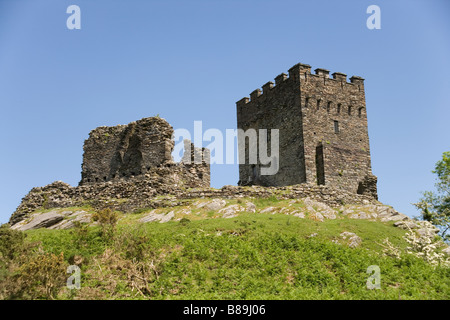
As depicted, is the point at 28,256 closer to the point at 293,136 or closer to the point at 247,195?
the point at 247,195

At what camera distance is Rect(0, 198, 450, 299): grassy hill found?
1461cm

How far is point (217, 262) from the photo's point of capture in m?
16.5

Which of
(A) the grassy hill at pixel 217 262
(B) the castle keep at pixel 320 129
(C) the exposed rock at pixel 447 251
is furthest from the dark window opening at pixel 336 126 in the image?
(C) the exposed rock at pixel 447 251

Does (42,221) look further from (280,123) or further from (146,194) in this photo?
(280,123)

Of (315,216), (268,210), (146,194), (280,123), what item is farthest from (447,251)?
(280,123)

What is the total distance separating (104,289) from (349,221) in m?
13.0

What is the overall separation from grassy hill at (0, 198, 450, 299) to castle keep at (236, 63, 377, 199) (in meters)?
10.5

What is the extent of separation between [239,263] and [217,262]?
0.81 metres

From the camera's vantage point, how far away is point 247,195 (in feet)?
85.4

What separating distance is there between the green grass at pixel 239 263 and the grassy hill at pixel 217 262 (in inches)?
1.4

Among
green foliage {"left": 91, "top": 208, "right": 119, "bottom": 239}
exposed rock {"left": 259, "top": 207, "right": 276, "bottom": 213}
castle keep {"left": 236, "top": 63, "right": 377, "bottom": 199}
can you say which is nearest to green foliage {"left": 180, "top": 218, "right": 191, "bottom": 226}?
green foliage {"left": 91, "top": 208, "right": 119, "bottom": 239}

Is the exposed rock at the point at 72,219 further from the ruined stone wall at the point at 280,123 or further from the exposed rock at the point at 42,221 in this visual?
the ruined stone wall at the point at 280,123

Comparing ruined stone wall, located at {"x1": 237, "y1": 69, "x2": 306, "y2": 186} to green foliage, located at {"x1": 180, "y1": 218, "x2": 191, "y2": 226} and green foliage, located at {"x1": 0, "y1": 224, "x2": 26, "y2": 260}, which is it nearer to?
green foliage, located at {"x1": 180, "y1": 218, "x2": 191, "y2": 226}
